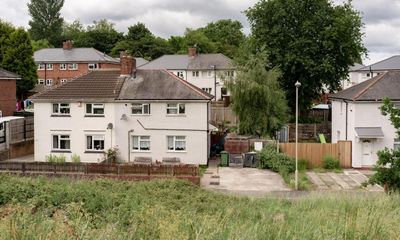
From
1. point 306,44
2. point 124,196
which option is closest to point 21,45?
point 306,44

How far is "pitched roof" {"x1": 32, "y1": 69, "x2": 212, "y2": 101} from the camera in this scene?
3262 centimetres

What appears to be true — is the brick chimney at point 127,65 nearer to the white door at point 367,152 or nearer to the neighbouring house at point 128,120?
the neighbouring house at point 128,120

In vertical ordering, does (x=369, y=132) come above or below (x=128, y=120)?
below

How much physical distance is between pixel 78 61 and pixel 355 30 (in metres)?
44.2

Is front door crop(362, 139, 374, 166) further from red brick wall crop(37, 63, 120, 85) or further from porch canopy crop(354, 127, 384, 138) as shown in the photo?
red brick wall crop(37, 63, 120, 85)

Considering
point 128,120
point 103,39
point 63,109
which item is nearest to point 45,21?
point 103,39

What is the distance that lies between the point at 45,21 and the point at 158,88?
83.7 meters

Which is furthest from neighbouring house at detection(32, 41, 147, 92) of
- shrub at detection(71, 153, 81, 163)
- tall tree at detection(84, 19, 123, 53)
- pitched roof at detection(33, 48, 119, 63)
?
shrub at detection(71, 153, 81, 163)

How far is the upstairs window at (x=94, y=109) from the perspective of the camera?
33156 mm

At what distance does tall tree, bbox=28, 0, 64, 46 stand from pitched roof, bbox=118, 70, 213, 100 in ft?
262

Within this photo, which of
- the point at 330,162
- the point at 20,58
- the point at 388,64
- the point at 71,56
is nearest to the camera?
the point at 330,162

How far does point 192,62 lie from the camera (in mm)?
68250

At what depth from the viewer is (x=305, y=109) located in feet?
163

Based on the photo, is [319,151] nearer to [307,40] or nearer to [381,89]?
[381,89]
